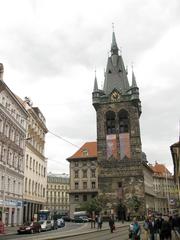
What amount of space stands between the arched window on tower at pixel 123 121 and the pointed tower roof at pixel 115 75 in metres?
6.80

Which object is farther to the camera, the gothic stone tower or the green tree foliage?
the gothic stone tower

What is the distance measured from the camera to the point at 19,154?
173ft

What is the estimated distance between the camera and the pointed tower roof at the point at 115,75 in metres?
95.2

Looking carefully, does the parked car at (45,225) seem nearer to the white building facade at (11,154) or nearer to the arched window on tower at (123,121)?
the white building facade at (11,154)

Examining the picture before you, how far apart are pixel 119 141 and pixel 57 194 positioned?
3172 inches

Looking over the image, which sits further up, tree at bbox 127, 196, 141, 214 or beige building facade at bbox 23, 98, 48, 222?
beige building facade at bbox 23, 98, 48, 222

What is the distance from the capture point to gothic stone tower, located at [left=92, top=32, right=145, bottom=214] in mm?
83312

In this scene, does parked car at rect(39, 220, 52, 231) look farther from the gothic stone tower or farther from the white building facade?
the gothic stone tower

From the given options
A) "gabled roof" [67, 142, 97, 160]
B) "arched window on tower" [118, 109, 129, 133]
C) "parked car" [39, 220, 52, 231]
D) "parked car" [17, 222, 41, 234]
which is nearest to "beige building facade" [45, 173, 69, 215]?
"gabled roof" [67, 142, 97, 160]

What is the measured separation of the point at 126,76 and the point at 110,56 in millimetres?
8823

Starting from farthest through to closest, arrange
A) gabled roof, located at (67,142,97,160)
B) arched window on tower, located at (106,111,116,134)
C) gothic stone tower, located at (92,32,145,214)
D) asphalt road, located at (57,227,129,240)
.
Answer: gabled roof, located at (67,142,97,160), arched window on tower, located at (106,111,116,134), gothic stone tower, located at (92,32,145,214), asphalt road, located at (57,227,129,240)

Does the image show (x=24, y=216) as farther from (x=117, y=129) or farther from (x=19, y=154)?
(x=117, y=129)

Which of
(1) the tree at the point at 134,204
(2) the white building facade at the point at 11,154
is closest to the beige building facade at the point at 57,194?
(1) the tree at the point at 134,204

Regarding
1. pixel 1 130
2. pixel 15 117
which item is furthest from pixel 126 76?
pixel 1 130
